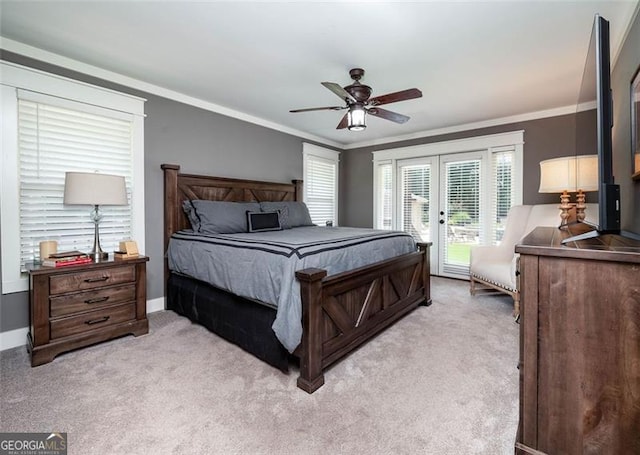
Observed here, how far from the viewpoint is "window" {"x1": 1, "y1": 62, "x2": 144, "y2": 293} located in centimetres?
241

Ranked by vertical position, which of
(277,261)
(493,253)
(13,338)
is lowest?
(13,338)

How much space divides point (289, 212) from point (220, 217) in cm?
106

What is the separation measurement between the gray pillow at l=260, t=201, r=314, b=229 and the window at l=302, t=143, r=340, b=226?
837 mm

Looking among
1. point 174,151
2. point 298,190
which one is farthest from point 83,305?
point 298,190

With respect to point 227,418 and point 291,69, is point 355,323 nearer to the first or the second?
point 227,418

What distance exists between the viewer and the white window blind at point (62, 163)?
250 cm

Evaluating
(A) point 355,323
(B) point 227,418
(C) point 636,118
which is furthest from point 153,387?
(C) point 636,118

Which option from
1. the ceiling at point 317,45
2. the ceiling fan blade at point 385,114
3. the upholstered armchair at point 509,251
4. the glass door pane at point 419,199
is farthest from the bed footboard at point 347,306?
the glass door pane at point 419,199

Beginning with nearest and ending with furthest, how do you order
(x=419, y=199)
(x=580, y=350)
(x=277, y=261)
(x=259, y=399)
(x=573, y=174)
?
(x=580, y=350) → (x=259, y=399) → (x=277, y=261) → (x=573, y=174) → (x=419, y=199)

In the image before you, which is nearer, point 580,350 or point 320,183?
point 580,350

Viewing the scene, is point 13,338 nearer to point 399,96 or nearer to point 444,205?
point 399,96

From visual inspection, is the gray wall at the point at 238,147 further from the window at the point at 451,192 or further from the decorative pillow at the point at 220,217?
the decorative pillow at the point at 220,217

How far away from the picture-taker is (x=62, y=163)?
8.77 ft
